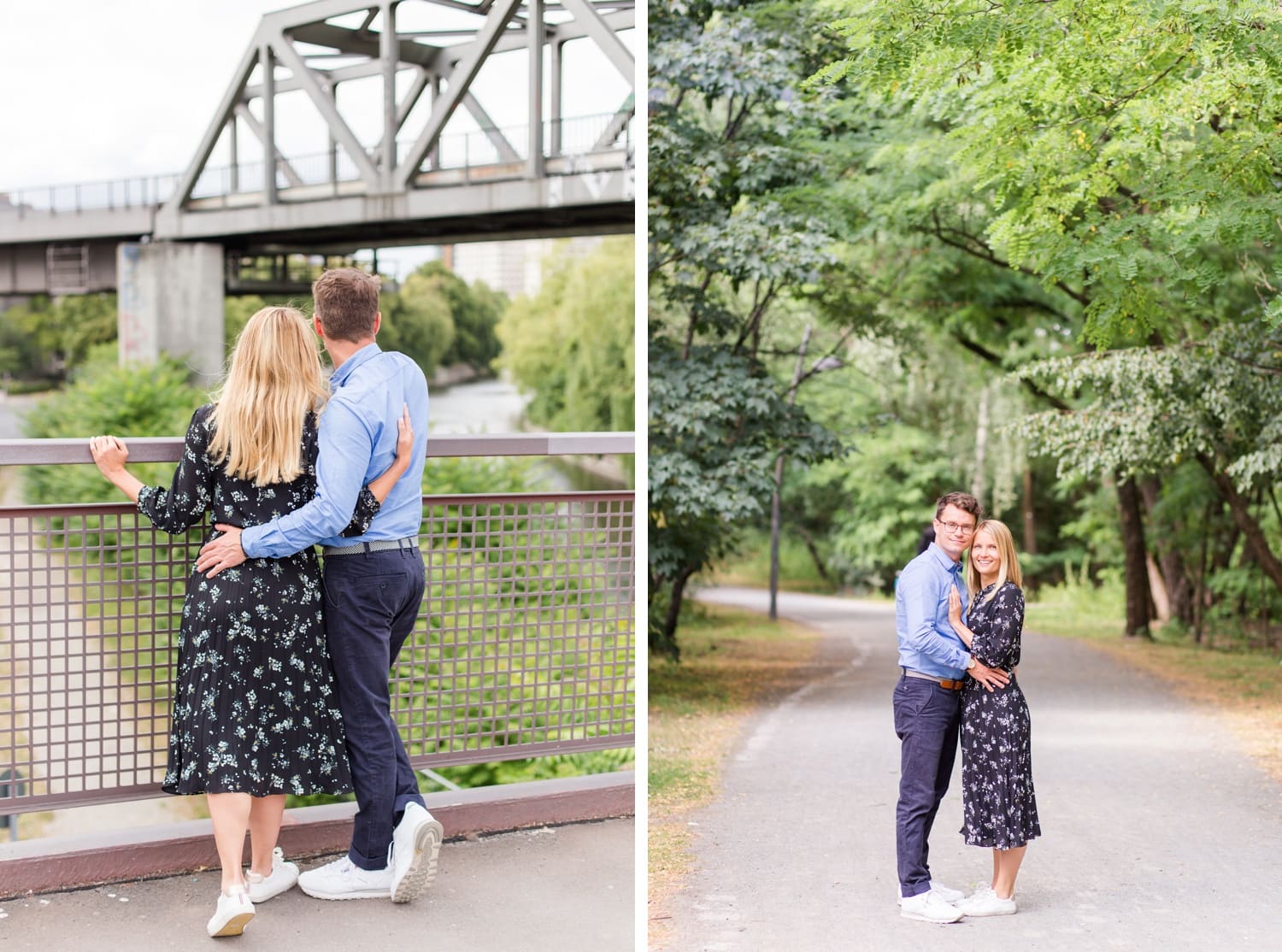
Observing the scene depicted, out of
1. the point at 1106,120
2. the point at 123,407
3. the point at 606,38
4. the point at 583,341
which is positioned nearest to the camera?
the point at 1106,120

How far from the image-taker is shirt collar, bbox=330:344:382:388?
4.36 metres

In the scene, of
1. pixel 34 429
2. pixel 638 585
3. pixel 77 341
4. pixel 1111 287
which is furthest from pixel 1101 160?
pixel 77 341

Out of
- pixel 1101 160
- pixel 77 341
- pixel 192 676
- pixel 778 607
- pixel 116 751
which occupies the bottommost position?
pixel 778 607

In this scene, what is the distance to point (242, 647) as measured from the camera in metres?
4.21

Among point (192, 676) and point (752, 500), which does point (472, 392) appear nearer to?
point (752, 500)

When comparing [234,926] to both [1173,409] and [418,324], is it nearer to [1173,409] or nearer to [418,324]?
[1173,409]

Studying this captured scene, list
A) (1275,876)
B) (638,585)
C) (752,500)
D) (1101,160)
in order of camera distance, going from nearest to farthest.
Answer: (638,585)
(1275,876)
(1101,160)
(752,500)

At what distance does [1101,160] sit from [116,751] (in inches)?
263

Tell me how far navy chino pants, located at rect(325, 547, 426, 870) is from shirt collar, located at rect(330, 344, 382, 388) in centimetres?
56

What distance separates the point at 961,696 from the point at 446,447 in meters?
2.16

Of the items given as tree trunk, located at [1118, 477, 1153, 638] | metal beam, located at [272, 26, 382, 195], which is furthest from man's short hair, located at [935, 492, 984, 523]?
metal beam, located at [272, 26, 382, 195]

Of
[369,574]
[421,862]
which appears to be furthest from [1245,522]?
[369,574]

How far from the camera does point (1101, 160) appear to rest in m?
8.46

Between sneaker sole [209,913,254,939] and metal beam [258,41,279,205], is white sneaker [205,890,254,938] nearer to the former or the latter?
sneaker sole [209,913,254,939]
